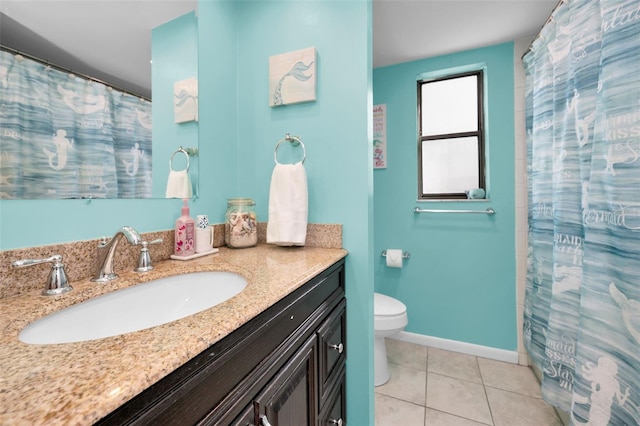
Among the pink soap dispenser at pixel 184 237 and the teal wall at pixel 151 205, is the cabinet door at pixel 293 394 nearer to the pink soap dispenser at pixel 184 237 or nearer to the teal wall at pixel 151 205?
the pink soap dispenser at pixel 184 237

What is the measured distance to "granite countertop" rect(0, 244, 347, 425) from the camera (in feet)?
0.90

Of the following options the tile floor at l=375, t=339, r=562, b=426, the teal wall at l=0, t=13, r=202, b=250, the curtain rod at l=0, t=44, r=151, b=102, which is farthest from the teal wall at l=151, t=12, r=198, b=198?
the tile floor at l=375, t=339, r=562, b=426

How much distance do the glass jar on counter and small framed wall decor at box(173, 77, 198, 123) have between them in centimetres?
38

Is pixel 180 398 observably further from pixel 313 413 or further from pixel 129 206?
pixel 129 206

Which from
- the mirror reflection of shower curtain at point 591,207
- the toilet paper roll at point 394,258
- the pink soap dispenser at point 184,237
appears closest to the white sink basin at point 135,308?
the pink soap dispenser at point 184,237

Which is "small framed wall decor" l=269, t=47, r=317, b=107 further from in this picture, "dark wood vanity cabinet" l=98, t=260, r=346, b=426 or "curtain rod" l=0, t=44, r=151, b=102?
"dark wood vanity cabinet" l=98, t=260, r=346, b=426

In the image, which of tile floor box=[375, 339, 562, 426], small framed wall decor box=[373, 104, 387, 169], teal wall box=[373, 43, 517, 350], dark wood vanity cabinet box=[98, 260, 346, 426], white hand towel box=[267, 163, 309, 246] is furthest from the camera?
small framed wall decor box=[373, 104, 387, 169]

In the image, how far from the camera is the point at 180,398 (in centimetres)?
39

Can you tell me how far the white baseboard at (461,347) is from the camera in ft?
6.31

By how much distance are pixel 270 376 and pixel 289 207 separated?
2.14 feet

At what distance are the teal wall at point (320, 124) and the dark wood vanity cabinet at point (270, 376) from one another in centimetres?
12

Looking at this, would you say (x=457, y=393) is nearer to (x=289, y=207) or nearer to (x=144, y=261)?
(x=289, y=207)

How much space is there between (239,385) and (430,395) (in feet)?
5.14

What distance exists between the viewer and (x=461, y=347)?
2.04 metres
